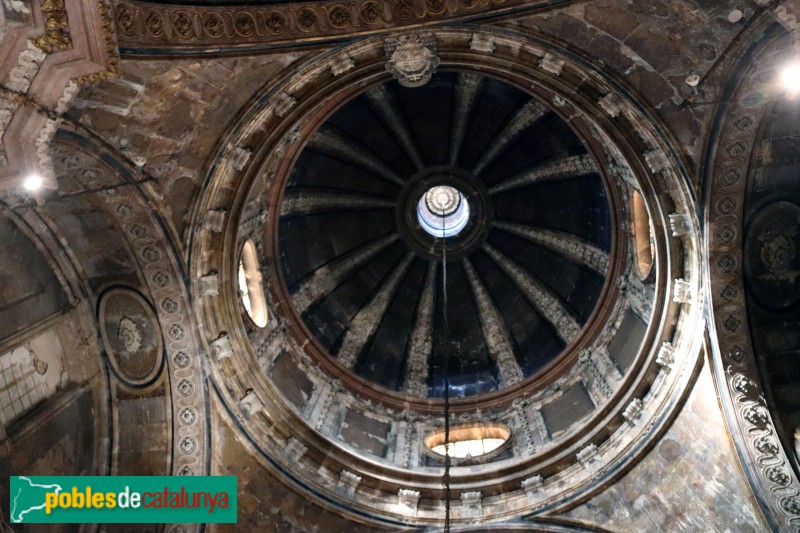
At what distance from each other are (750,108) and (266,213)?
8835mm

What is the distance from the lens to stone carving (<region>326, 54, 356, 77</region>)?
35.9 feet

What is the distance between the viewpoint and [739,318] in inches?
439

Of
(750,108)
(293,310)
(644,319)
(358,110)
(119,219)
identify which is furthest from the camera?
(358,110)

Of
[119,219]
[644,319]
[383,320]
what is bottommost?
[644,319]

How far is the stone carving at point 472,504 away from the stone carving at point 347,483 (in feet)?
6.15

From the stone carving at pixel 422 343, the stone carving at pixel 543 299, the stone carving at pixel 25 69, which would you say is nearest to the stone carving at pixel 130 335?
the stone carving at pixel 25 69

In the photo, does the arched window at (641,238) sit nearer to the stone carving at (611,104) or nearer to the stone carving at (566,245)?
the stone carving at (566,245)

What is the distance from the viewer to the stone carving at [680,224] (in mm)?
11383

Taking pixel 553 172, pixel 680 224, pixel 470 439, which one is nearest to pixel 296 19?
pixel 680 224

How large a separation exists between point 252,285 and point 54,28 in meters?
7.78

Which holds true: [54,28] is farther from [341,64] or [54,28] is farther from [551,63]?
[551,63]

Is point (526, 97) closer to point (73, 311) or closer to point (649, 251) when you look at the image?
point (649, 251)

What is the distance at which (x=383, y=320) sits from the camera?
60.5 feet

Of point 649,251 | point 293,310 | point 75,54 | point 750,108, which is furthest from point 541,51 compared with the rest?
point 293,310
